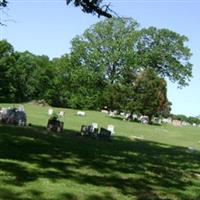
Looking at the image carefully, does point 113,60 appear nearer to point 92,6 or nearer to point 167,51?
point 167,51

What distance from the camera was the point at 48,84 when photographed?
109 m

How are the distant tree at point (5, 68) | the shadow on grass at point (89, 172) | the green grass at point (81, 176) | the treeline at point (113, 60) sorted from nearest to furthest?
the green grass at point (81, 176) < the shadow on grass at point (89, 172) < the treeline at point (113, 60) < the distant tree at point (5, 68)

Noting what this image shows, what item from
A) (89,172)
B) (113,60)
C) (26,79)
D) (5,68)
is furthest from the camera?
(26,79)

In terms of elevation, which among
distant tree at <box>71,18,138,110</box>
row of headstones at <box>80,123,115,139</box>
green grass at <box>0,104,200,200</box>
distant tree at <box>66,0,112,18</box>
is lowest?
green grass at <box>0,104,200,200</box>

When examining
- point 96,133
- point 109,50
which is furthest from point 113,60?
point 96,133

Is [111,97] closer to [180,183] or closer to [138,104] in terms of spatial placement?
[138,104]

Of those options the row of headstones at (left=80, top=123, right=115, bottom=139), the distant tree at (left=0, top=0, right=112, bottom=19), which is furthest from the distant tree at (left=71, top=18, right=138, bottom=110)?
the distant tree at (left=0, top=0, right=112, bottom=19)

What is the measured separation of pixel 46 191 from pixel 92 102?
2845 inches

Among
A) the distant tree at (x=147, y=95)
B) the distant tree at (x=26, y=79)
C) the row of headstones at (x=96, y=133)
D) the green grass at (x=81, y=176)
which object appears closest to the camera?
the green grass at (x=81, y=176)

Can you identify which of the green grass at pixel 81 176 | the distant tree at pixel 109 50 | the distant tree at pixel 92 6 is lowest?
the green grass at pixel 81 176

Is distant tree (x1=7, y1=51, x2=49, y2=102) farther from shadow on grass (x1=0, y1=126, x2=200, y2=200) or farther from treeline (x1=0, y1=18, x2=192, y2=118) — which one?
shadow on grass (x1=0, y1=126, x2=200, y2=200)

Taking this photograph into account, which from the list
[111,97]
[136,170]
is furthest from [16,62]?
[136,170]

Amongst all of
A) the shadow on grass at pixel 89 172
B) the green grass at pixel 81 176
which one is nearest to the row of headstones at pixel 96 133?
the shadow on grass at pixel 89 172

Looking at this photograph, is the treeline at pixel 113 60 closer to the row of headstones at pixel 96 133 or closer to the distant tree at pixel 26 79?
the distant tree at pixel 26 79
